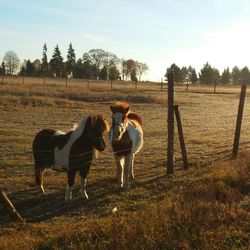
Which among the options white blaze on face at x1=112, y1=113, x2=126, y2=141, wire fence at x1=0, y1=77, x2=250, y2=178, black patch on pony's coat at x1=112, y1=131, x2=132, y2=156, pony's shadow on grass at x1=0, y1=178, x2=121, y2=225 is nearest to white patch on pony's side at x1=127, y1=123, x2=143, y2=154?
black patch on pony's coat at x1=112, y1=131, x2=132, y2=156

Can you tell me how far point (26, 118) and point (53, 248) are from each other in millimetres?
21081

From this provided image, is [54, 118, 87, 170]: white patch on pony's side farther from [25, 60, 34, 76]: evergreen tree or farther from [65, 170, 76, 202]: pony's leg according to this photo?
[25, 60, 34, 76]: evergreen tree

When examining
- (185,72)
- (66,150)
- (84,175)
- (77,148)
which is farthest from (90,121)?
(185,72)

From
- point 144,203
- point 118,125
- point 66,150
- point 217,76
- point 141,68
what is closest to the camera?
point 144,203

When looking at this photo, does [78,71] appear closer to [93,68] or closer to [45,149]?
[93,68]

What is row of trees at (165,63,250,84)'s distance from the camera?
111 metres

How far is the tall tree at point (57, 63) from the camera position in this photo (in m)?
102

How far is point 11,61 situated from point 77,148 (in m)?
111

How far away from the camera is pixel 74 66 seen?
105688 mm

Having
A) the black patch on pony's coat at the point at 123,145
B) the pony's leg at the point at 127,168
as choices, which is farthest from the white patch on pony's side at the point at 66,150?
the pony's leg at the point at 127,168

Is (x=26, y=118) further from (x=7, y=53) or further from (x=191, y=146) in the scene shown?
(x=7, y=53)

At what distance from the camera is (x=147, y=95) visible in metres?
41.8

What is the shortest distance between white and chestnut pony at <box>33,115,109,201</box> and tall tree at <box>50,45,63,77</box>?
93.4m

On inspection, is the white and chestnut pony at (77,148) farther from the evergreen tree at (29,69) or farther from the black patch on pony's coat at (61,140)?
the evergreen tree at (29,69)
